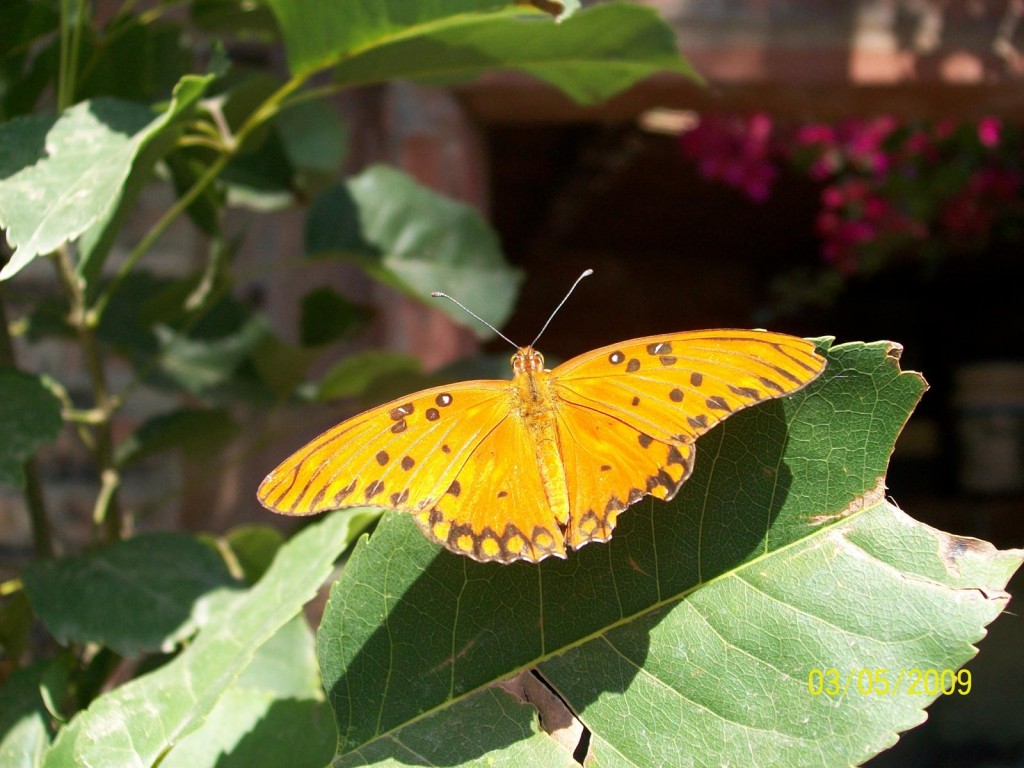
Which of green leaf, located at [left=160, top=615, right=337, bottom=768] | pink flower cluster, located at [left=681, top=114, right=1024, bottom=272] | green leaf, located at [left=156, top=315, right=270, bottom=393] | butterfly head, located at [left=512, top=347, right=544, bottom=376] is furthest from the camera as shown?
pink flower cluster, located at [left=681, top=114, right=1024, bottom=272]

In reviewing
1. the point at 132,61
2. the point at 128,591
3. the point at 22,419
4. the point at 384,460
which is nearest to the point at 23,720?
the point at 128,591

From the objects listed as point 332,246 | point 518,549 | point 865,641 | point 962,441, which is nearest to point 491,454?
point 518,549

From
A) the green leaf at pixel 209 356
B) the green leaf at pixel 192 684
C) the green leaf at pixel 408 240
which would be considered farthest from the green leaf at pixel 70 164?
the green leaf at pixel 209 356

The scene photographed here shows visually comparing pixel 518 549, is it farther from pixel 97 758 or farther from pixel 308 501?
pixel 97 758

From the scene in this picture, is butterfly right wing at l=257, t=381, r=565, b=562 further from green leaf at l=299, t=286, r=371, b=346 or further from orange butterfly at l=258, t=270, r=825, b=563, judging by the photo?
green leaf at l=299, t=286, r=371, b=346

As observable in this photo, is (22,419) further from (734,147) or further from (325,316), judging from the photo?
(734,147)

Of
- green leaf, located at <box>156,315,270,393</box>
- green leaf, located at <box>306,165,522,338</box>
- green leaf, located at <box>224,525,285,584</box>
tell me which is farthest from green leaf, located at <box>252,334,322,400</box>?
green leaf, located at <box>224,525,285,584</box>

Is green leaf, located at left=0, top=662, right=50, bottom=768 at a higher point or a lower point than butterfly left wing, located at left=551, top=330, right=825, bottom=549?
lower
